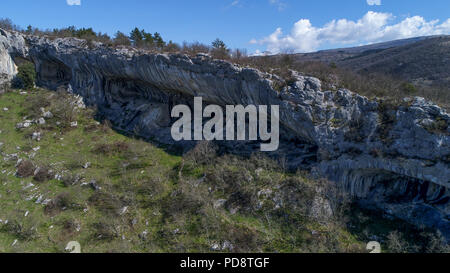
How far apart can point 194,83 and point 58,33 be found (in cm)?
2208

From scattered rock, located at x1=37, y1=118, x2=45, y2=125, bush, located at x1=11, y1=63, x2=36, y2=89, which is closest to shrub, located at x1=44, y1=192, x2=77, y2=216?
scattered rock, located at x1=37, y1=118, x2=45, y2=125

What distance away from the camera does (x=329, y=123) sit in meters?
14.6

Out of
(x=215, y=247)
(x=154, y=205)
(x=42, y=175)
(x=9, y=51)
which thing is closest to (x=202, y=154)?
(x=154, y=205)

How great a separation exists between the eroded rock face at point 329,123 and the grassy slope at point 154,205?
101 inches

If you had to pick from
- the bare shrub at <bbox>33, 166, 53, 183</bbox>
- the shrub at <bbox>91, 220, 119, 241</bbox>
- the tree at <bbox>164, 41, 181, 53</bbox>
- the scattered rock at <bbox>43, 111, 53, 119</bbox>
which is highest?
the tree at <bbox>164, 41, 181, 53</bbox>

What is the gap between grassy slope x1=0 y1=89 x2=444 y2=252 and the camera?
11.2 metres

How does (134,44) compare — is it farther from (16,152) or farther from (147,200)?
(147,200)

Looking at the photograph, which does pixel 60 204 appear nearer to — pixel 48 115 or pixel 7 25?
pixel 48 115

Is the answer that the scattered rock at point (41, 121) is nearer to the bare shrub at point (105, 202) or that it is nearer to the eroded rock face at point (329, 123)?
the eroded rock face at point (329, 123)

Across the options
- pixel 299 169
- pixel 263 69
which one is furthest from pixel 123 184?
pixel 263 69

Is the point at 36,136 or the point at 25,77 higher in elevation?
the point at 25,77

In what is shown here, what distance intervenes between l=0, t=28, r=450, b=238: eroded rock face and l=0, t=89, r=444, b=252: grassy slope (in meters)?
2.57

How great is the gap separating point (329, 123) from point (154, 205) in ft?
39.4

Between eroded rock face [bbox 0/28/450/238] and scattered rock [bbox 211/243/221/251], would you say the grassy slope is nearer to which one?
scattered rock [bbox 211/243/221/251]
